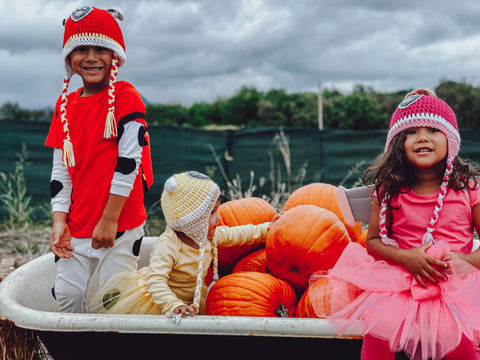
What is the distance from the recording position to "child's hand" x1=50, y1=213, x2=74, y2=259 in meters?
2.31

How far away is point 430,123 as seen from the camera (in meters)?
1.98

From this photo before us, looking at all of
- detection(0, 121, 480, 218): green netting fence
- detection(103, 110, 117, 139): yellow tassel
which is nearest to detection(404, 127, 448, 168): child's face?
detection(103, 110, 117, 139): yellow tassel

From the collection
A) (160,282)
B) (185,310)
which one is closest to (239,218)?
(160,282)

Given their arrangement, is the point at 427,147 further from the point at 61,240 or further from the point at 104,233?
the point at 61,240

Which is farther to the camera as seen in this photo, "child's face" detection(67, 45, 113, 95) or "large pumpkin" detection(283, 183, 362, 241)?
"large pumpkin" detection(283, 183, 362, 241)

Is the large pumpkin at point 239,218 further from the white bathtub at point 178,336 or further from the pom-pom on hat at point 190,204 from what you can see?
the white bathtub at point 178,336

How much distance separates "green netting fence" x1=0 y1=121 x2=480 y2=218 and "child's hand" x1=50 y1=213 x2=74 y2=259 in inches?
177

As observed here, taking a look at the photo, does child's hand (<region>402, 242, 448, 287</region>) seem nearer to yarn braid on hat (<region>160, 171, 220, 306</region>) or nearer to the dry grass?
yarn braid on hat (<region>160, 171, 220, 306</region>)

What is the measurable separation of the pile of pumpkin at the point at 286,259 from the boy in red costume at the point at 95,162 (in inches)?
21.6

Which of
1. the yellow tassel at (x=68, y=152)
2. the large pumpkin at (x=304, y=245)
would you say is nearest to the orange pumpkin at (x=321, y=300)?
the large pumpkin at (x=304, y=245)

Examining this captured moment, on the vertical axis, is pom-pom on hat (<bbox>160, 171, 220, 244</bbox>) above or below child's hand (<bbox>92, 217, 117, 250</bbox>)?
above

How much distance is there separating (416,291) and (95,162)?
152cm

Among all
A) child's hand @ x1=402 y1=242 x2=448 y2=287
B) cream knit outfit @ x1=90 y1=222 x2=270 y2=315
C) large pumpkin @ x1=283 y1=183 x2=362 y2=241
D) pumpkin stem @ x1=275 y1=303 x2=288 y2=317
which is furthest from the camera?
large pumpkin @ x1=283 y1=183 x2=362 y2=241

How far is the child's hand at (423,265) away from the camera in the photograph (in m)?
1.83
